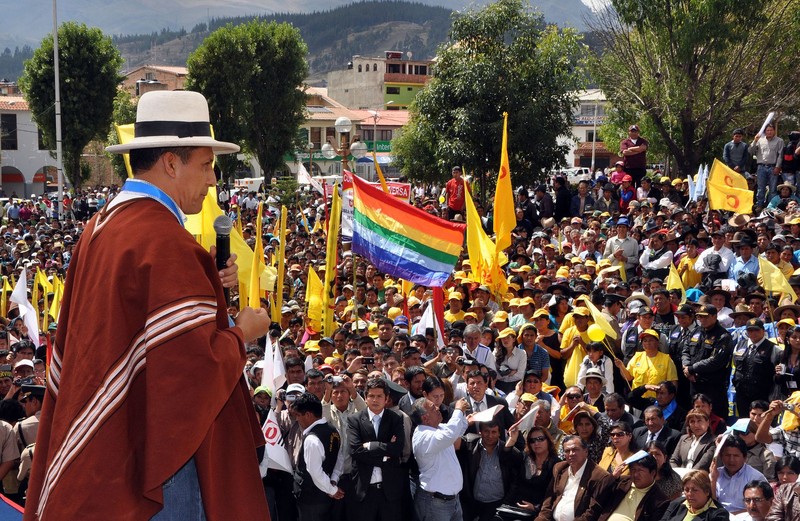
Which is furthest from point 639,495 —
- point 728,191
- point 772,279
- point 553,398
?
point 728,191

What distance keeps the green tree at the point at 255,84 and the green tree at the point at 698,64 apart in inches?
991

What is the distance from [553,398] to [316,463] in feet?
7.83

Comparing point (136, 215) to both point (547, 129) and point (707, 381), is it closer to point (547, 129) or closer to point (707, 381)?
point (707, 381)

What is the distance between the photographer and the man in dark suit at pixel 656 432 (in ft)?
26.5

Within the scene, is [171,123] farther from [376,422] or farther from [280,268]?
[280,268]

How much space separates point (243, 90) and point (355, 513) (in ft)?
136

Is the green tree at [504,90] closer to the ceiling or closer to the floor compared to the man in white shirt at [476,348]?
closer to the ceiling

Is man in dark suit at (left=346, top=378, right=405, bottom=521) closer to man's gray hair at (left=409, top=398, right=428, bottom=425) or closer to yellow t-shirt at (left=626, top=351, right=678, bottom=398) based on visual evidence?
man's gray hair at (left=409, top=398, right=428, bottom=425)

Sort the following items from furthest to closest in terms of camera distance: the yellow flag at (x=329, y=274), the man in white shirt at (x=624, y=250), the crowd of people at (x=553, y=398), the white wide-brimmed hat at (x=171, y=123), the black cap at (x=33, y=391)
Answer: the man in white shirt at (x=624, y=250)
the yellow flag at (x=329, y=274)
the black cap at (x=33, y=391)
the crowd of people at (x=553, y=398)
the white wide-brimmed hat at (x=171, y=123)

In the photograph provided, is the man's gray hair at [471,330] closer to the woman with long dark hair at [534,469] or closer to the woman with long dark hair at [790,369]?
→ the woman with long dark hair at [534,469]

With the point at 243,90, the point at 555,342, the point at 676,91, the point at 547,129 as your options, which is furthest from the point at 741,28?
the point at 243,90

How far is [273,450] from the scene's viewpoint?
8039 mm

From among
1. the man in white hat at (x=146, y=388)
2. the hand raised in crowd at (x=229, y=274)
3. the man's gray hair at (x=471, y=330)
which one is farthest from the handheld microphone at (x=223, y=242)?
the man's gray hair at (x=471, y=330)

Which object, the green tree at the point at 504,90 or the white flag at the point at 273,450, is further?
the green tree at the point at 504,90
